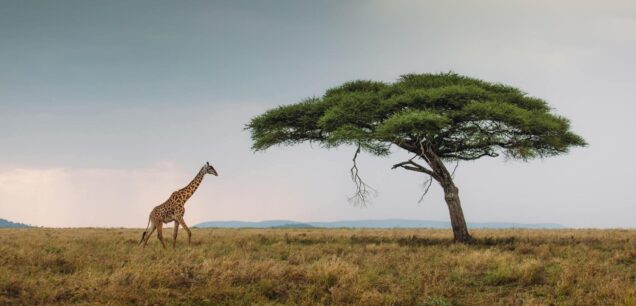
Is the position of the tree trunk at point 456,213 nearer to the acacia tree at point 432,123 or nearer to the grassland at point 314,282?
the acacia tree at point 432,123

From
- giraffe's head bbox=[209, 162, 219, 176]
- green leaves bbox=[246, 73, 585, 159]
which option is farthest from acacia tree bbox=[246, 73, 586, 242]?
giraffe's head bbox=[209, 162, 219, 176]

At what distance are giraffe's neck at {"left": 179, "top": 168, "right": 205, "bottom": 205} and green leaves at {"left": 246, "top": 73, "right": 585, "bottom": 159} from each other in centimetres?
557

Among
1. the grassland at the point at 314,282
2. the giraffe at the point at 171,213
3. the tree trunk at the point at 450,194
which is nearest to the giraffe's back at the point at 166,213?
the giraffe at the point at 171,213

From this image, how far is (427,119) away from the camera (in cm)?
2295

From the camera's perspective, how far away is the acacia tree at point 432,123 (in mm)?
24516

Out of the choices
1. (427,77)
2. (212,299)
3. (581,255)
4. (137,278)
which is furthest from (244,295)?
(427,77)

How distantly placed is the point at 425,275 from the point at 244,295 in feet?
16.2

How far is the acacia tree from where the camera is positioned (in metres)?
24.5

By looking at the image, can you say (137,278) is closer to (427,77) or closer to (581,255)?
(581,255)

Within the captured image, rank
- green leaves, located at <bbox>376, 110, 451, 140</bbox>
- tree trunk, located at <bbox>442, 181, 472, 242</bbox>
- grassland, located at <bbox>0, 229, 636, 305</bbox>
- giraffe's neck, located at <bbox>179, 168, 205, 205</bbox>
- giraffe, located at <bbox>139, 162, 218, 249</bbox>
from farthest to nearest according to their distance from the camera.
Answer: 1. tree trunk, located at <bbox>442, 181, 472, 242</bbox>
2. green leaves, located at <bbox>376, 110, 451, 140</bbox>
3. giraffe's neck, located at <bbox>179, 168, 205, 205</bbox>
4. giraffe, located at <bbox>139, 162, 218, 249</bbox>
5. grassland, located at <bbox>0, 229, 636, 305</bbox>

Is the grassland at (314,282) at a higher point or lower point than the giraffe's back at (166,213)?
lower

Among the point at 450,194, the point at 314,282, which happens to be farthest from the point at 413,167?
the point at 314,282

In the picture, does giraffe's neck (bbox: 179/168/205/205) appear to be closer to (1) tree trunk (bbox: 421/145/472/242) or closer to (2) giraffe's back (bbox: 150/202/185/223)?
(2) giraffe's back (bbox: 150/202/185/223)

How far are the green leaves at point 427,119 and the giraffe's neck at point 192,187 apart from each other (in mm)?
5567
